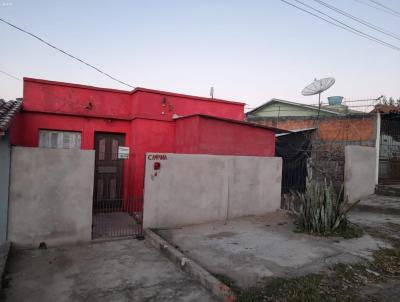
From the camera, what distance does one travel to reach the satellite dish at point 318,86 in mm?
13474

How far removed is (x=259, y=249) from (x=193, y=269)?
1.75 metres

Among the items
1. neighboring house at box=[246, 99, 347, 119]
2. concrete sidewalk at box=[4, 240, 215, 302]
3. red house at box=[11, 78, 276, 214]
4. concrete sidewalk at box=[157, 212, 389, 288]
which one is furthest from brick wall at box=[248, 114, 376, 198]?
concrete sidewalk at box=[4, 240, 215, 302]

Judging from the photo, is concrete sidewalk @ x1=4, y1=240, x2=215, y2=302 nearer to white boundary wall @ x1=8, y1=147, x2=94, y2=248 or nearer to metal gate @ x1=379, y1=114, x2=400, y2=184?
white boundary wall @ x1=8, y1=147, x2=94, y2=248

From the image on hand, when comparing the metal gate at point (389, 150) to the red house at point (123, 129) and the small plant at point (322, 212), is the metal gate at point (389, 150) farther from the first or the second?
the small plant at point (322, 212)

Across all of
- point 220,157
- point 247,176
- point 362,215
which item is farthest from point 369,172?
point 220,157

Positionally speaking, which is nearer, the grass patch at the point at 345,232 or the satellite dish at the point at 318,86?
the grass patch at the point at 345,232

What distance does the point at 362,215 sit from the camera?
978 centimetres

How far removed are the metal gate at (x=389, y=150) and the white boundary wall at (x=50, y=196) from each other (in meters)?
12.1

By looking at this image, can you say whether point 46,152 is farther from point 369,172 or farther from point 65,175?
point 369,172

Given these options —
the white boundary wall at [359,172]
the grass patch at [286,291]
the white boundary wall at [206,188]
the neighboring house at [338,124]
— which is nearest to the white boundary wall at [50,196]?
the white boundary wall at [206,188]

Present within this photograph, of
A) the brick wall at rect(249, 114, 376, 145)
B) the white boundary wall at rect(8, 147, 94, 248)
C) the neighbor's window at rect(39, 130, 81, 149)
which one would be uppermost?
the brick wall at rect(249, 114, 376, 145)

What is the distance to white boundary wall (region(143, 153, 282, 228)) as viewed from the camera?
7.34m

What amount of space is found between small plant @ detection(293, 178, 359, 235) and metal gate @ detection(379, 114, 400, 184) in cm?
698

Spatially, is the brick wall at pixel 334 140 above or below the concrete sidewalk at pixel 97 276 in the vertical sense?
above
